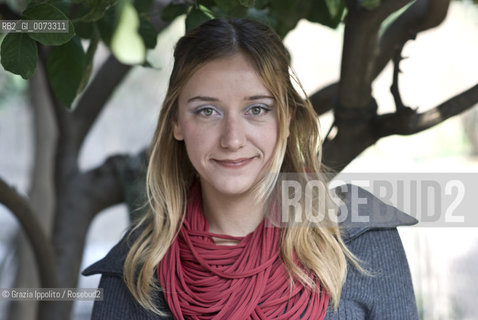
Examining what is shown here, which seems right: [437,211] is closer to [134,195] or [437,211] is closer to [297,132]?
[297,132]

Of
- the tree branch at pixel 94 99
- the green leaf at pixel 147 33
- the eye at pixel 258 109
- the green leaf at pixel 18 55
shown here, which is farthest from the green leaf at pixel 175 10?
the tree branch at pixel 94 99

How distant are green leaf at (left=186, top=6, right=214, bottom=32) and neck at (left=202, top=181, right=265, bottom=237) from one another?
35cm

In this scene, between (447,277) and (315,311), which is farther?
(447,277)

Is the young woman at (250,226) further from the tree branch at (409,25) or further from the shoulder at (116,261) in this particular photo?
the tree branch at (409,25)

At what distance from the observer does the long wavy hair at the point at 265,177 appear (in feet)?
4.81

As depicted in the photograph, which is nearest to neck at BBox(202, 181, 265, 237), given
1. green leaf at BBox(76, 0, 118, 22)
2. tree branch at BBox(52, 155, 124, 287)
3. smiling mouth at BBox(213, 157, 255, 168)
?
smiling mouth at BBox(213, 157, 255, 168)

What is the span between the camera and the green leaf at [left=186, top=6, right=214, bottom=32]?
59.7 inches

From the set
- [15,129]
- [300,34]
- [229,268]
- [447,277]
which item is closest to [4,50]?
[229,268]

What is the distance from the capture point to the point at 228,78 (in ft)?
4.78

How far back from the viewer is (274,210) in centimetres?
153

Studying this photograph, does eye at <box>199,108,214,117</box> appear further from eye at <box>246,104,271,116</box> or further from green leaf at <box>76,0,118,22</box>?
green leaf at <box>76,0,118,22</box>

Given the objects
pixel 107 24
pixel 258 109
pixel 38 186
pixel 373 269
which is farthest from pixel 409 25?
pixel 38 186

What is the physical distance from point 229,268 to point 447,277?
A: 3290 millimetres

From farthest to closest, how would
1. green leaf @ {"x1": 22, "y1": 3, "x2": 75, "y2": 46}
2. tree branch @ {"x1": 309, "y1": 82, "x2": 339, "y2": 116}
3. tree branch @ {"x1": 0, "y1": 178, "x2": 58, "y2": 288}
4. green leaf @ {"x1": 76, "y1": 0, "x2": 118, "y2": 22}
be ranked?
tree branch @ {"x1": 309, "y1": 82, "x2": 339, "y2": 116} → tree branch @ {"x1": 0, "y1": 178, "x2": 58, "y2": 288} → green leaf @ {"x1": 76, "y1": 0, "x2": 118, "y2": 22} → green leaf @ {"x1": 22, "y1": 3, "x2": 75, "y2": 46}
